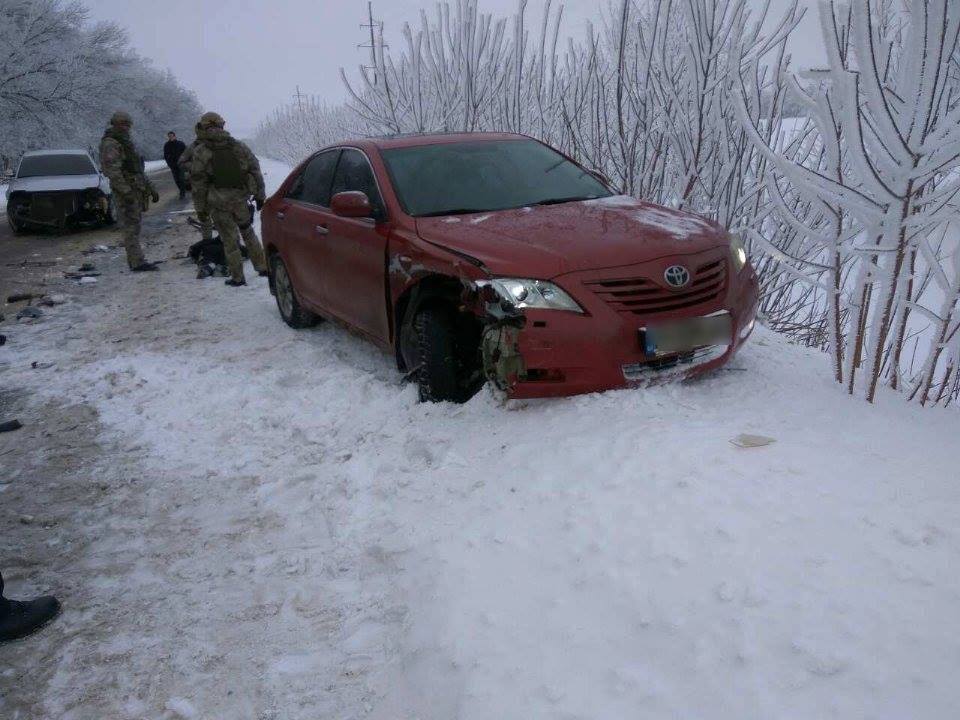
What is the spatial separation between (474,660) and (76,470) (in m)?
2.73

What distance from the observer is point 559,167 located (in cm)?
483

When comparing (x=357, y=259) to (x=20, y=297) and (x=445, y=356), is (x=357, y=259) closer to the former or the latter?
(x=445, y=356)

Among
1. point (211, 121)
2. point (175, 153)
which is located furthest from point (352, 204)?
point (175, 153)

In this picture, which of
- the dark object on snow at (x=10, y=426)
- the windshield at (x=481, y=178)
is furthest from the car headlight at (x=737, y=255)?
the dark object on snow at (x=10, y=426)

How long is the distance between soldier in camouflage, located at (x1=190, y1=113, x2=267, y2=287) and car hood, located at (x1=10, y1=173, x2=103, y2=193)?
7140 mm

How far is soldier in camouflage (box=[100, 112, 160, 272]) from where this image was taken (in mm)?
9266

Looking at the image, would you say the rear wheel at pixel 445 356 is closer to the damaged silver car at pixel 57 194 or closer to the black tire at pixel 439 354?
the black tire at pixel 439 354

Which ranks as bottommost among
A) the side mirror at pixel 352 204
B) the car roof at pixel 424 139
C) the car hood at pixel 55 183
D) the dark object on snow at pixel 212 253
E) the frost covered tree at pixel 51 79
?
the dark object on snow at pixel 212 253

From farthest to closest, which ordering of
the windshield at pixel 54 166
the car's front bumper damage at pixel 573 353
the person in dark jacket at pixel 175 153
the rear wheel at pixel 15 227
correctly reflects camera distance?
the person in dark jacket at pixel 175 153 < the windshield at pixel 54 166 < the rear wheel at pixel 15 227 < the car's front bumper damage at pixel 573 353

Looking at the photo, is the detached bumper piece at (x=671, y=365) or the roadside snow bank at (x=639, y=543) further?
the detached bumper piece at (x=671, y=365)

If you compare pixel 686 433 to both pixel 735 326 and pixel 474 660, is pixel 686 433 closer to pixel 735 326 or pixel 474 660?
pixel 735 326

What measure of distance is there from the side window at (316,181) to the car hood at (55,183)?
978cm

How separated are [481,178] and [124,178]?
22.8 ft

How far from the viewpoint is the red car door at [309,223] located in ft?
17.2
